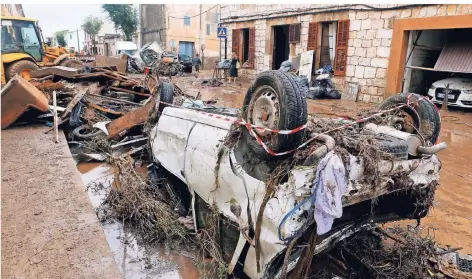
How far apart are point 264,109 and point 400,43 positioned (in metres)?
10.4

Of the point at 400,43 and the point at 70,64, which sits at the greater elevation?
the point at 400,43

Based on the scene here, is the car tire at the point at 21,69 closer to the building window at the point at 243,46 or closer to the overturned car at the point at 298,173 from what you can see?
the building window at the point at 243,46

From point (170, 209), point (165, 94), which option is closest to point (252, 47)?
point (165, 94)

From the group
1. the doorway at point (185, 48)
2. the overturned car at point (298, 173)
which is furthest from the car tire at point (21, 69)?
the doorway at point (185, 48)

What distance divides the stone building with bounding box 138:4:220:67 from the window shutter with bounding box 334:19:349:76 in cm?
2070

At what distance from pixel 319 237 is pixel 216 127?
1377mm

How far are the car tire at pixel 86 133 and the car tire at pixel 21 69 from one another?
545 centimetres

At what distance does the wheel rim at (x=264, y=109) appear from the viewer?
2486 mm

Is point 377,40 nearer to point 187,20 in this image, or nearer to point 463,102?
point 463,102

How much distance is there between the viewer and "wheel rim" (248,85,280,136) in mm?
2486

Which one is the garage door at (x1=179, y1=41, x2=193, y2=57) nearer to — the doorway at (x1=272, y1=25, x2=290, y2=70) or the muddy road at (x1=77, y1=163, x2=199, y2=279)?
the doorway at (x1=272, y1=25, x2=290, y2=70)

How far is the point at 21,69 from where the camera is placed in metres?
11.7

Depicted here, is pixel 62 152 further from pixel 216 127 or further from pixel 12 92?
pixel 216 127

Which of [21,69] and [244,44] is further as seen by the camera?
[244,44]
